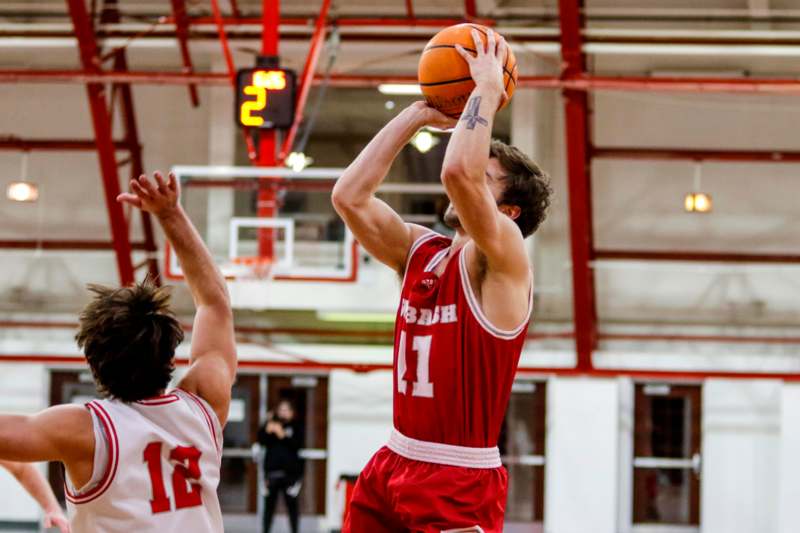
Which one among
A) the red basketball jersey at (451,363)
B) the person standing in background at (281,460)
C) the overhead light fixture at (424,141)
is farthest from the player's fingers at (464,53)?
the overhead light fixture at (424,141)

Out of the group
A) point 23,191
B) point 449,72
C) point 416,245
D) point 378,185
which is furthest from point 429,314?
point 23,191

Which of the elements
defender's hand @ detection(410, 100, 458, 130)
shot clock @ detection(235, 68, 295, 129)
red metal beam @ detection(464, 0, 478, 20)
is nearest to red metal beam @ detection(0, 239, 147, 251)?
red metal beam @ detection(464, 0, 478, 20)

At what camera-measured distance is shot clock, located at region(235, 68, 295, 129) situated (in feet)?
37.4

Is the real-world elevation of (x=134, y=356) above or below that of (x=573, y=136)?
below

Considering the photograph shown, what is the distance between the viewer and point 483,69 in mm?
3607

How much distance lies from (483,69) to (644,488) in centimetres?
1351

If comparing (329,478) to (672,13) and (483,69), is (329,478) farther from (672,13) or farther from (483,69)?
(483,69)

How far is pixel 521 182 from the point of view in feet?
12.5

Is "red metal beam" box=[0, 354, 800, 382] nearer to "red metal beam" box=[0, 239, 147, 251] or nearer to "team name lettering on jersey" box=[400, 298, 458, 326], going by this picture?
"red metal beam" box=[0, 239, 147, 251]

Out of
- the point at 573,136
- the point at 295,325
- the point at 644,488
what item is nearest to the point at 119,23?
the point at 295,325

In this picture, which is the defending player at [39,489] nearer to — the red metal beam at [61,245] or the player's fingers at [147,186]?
the player's fingers at [147,186]

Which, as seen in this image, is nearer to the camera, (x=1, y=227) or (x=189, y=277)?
(x=189, y=277)

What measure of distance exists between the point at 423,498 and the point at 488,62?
1241 millimetres

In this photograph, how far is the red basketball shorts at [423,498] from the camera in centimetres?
362
